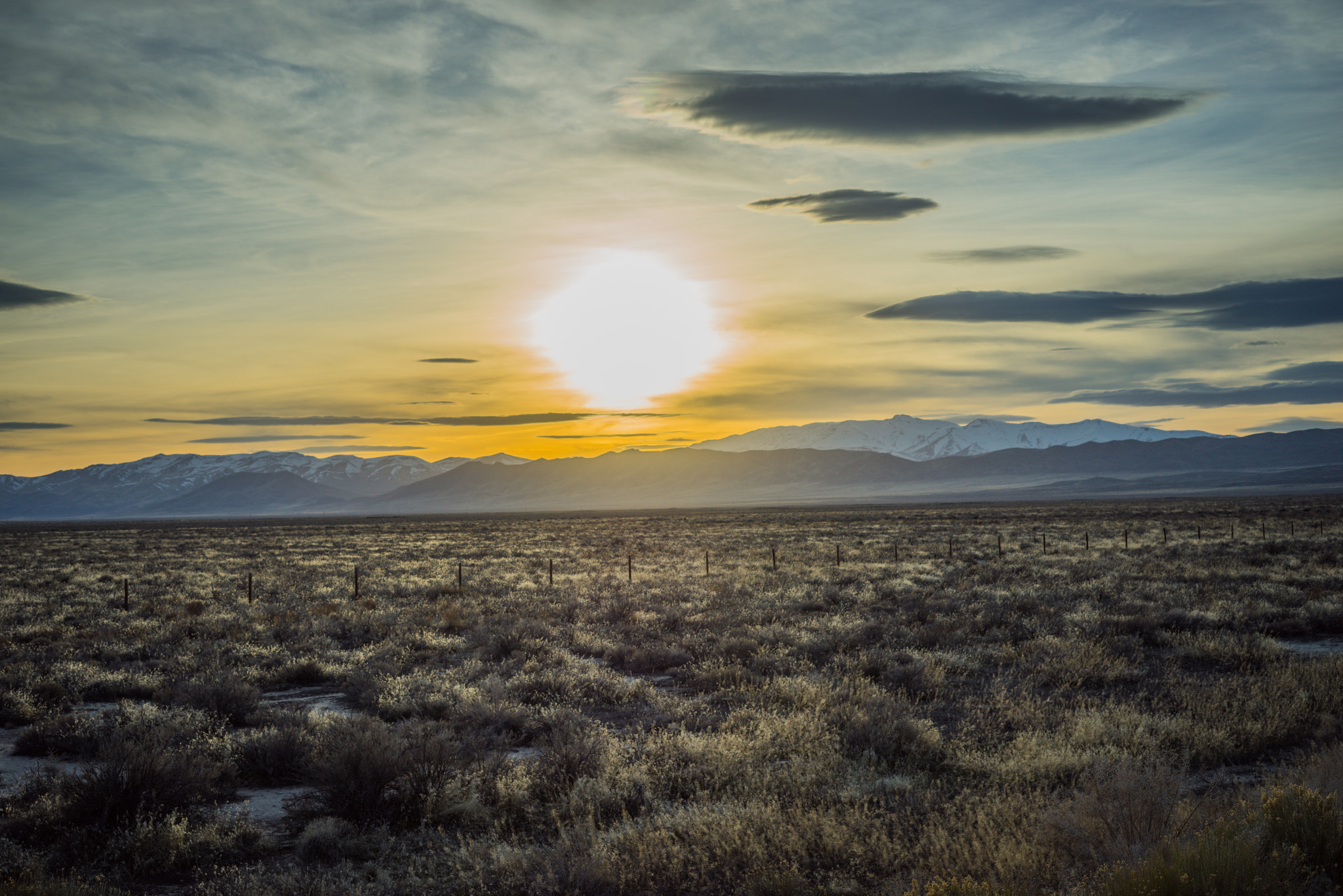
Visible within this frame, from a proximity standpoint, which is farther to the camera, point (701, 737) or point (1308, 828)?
point (701, 737)

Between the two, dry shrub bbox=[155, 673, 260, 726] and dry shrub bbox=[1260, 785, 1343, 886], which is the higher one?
dry shrub bbox=[1260, 785, 1343, 886]

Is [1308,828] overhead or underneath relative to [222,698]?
overhead

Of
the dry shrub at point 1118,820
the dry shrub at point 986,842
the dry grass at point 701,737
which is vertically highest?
the dry shrub at point 1118,820

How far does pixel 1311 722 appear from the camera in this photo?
28.0 ft

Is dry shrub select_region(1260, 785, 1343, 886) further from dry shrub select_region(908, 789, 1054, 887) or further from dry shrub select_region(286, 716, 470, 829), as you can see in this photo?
dry shrub select_region(286, 716, 470, 829)

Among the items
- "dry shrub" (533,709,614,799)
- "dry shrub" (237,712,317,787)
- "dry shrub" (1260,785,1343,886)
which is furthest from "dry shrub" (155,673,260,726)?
"dry shrub" (1260,785,1343,886)

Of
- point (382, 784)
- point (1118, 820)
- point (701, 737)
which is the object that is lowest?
point (701, 737)

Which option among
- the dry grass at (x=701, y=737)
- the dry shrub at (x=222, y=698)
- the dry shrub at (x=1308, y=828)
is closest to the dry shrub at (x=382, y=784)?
the dry grass at (x=701, y=737)

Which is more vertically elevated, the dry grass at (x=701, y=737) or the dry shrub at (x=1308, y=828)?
the dry shrub at (x=1308, y=828)

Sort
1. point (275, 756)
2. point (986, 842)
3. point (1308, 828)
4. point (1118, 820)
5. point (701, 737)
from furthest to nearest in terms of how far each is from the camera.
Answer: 1. point (701, 737)
2. point (275, 756)
3. point (986, 842)
4. point (1118, 820)
5. point (1308, 828)

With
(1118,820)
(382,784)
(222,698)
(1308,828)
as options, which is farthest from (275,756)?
(1308,828)

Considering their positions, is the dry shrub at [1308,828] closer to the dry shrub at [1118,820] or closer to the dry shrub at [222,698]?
the dry shrub at [1118,820]

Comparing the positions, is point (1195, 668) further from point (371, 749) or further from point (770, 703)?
point (371, 749)

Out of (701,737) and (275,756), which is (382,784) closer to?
(275,756)
